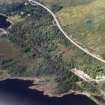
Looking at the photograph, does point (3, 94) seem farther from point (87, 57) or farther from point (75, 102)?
point (87, 57)

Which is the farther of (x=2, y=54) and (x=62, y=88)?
(x=2, y=54)

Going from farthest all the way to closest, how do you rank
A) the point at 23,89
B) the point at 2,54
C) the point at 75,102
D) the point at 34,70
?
the point at 2,54 → the point at 34,70 → the point at 23,89 → the point at 75,102

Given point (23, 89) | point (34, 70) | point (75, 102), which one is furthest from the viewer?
point (34, 70)

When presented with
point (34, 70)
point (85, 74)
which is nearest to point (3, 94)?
point (34, 70)

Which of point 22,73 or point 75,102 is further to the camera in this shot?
point 22,73

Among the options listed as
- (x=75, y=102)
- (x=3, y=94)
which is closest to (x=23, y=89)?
(x=3, y=94)

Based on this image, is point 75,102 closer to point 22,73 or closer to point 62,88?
point 62,88
